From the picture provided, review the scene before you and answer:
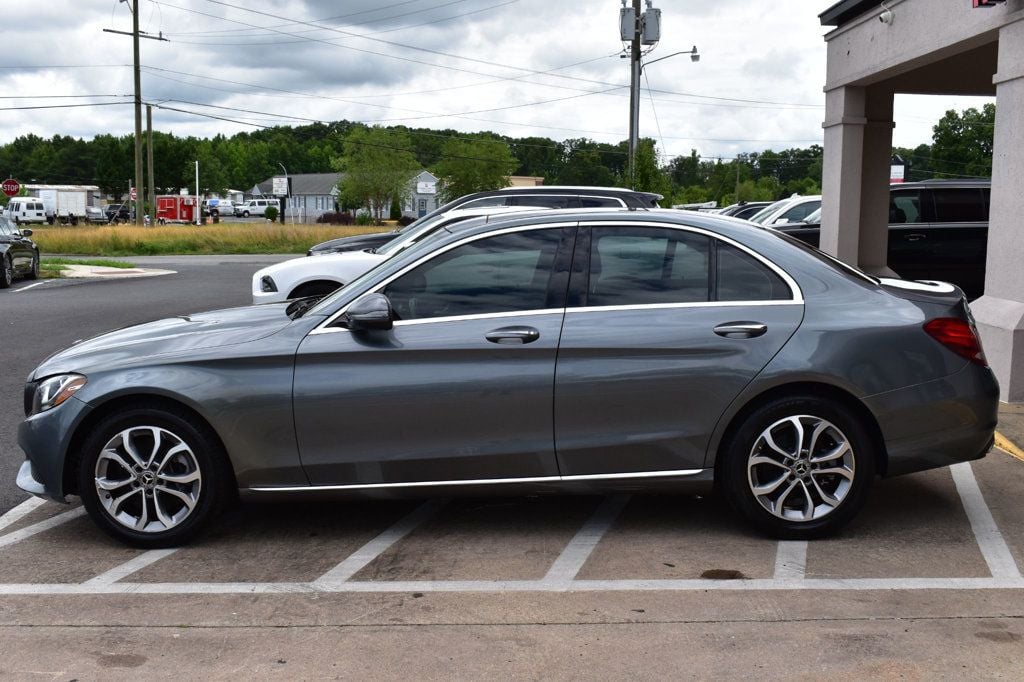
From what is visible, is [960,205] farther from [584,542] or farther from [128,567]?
[128,567]

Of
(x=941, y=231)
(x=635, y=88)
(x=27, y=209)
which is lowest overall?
(x=941, y=231)

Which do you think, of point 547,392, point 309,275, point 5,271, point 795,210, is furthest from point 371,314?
point 5,271

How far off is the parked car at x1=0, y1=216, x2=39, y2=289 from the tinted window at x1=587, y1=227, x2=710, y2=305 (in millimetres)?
20642

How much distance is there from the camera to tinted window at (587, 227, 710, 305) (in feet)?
18.0

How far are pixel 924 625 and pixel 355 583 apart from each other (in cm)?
241

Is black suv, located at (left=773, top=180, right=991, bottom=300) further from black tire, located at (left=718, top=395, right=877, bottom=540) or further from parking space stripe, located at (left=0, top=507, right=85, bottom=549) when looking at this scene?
parking space stripe, located at (left=0, top=507, right=85, bottom=549)

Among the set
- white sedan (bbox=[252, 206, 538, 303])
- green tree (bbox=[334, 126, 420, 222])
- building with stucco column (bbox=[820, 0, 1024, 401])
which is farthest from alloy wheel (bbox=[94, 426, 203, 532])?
green tree (bbox=[334, 126, 420, 222])

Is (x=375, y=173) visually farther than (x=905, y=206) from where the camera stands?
Result: Yes

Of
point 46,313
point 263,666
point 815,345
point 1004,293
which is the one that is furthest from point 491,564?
point 46,313

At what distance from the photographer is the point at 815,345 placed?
538 cm

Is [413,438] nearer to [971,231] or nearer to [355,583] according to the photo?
[355,583]

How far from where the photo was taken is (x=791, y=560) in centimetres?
525

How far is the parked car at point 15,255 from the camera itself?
917 inches

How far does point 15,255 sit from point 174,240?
79.2 ft
